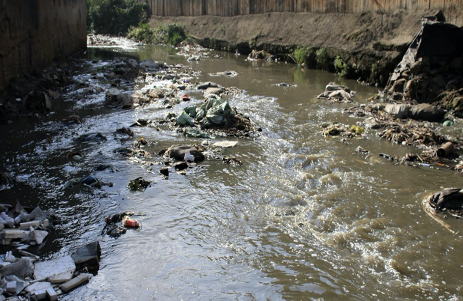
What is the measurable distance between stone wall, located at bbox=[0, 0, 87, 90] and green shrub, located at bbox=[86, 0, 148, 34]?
14.2 meters

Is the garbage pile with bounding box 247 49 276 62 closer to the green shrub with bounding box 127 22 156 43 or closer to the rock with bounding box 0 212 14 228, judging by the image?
the green shrub with bounding box 127 22 156 43

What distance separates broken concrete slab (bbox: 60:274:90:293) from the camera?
356cm

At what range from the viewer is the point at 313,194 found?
5512mm

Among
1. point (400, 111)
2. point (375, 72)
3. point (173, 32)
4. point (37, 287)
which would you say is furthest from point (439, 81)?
point (173, 32)

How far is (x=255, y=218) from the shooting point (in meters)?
4.88

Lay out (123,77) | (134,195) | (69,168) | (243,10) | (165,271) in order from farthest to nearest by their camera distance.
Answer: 1. (243,10)
2. (123,77)
3. (69,168)
4. (134,195)
5. (165,271)

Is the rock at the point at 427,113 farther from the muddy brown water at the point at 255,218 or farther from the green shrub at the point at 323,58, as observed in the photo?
the green shrub at the point at 323,58

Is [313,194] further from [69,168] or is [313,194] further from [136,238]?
[69,168]

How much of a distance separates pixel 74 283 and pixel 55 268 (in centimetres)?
35

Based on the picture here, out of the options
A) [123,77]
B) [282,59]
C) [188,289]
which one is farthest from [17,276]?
[282,59]

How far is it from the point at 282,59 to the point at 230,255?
14.8 m

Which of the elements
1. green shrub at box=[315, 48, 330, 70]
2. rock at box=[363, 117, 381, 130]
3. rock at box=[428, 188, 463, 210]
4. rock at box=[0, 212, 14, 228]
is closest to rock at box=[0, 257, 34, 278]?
rock at box=[0, 212, 14, 228]

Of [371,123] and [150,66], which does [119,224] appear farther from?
[150,66]

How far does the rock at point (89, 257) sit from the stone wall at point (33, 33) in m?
6.37
